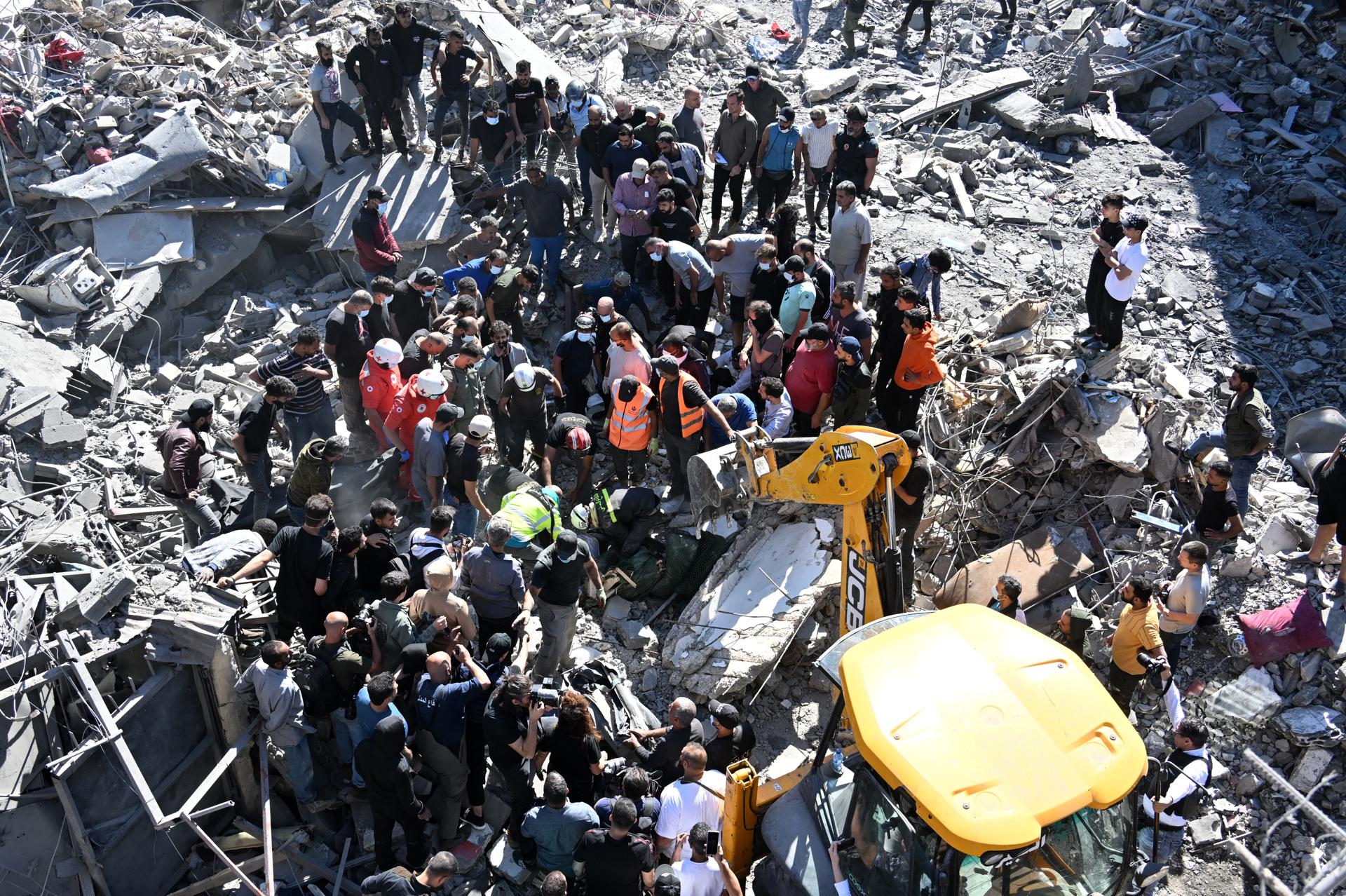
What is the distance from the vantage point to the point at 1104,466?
32.2 ft

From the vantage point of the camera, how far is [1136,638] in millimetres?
7922

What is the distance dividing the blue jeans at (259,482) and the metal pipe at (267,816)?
231 centimetres

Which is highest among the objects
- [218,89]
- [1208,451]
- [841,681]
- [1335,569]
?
[218,89]

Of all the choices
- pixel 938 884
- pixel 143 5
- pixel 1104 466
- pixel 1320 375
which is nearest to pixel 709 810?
pixel 938 884

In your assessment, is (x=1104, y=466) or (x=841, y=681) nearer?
(x=841, y=681)

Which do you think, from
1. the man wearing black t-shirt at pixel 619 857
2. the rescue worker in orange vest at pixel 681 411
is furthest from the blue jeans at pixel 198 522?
the man wearing black t-shirt at pixel 619 857

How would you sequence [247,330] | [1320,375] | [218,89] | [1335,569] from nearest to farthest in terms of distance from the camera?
[1335,569]
[1320,375]
[247,330]
[218,89]

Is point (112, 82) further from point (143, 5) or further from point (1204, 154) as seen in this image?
point (1204, 154)

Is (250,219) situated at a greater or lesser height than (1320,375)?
greater

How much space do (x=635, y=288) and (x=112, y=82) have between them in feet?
23.8

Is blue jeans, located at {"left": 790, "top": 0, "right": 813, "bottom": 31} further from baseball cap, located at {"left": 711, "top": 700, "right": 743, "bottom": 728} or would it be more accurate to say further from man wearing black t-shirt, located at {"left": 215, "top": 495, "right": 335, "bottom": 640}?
baseball cap, located at {"left": 711, "top": 700, "right": 743, "bottom": 728}

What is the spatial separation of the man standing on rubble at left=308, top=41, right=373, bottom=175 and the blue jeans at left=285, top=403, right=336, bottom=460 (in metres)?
4.57

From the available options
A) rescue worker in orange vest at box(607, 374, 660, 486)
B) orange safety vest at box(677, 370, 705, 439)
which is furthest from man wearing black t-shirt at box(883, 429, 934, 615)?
rescue worker in orange vest at box(607, 374, 660, 486)

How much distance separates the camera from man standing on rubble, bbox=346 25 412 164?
12.6 metres
